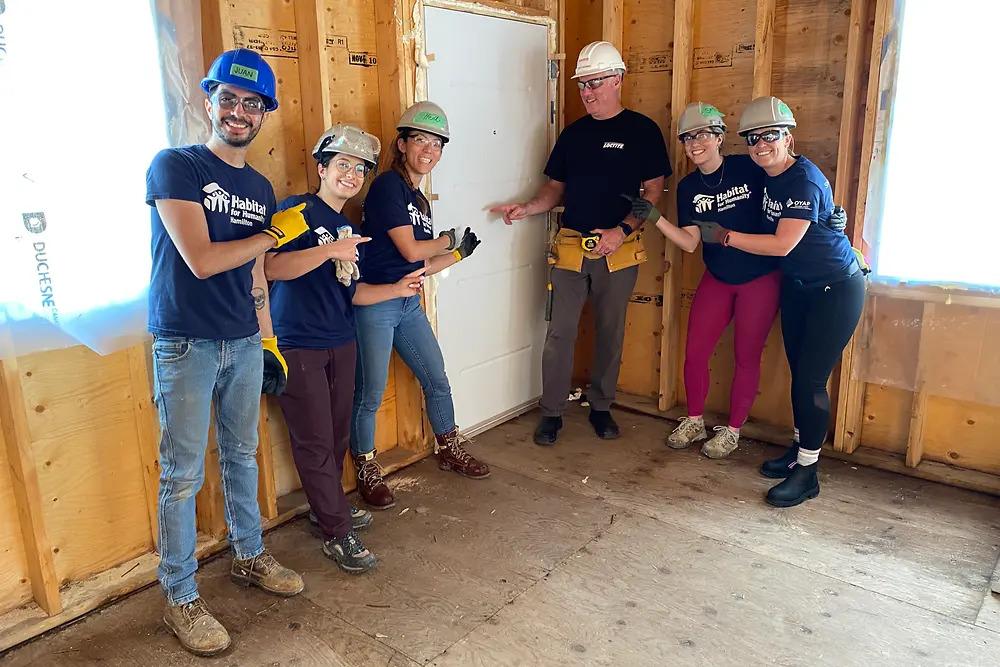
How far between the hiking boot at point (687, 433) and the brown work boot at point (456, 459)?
100cm

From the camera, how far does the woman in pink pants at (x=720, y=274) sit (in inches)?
135

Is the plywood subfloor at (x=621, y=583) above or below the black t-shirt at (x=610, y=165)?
below

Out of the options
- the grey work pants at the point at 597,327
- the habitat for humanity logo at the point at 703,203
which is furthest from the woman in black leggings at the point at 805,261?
the grey work pants at the point at 597,327

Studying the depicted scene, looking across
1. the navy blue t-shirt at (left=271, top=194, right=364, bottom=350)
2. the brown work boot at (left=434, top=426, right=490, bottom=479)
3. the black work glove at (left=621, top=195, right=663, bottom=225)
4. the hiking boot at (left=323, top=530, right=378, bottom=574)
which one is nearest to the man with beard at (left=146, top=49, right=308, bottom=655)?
the navy blue t-shirt at (left=271, top=194, right=364, bottom=350)

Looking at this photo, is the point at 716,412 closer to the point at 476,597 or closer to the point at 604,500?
the point at 604,500

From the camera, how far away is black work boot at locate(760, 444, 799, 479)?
11.4 ft

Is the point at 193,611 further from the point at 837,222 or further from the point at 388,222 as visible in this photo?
the point at 837,222

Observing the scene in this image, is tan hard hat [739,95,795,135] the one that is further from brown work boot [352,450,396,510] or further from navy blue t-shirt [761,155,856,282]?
brown work boot [352,450,396,510]

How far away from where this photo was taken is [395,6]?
3.14 metres

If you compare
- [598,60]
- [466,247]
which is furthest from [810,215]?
[466,247]

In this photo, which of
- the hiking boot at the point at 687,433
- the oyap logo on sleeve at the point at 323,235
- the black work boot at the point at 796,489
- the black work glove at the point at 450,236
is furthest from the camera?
the hiking boot at the point at 687,433

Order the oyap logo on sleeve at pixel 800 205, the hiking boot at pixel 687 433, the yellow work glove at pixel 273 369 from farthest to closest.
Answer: the hiking boot at pixel 687 433
the oyap logo on sleeve at pixel 800 205
the yellow work glove at pixel 273 369

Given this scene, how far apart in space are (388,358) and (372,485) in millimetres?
562

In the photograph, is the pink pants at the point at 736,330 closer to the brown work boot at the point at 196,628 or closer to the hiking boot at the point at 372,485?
the hiking boot at the point at 372,485
